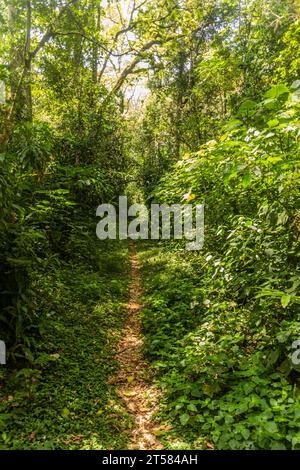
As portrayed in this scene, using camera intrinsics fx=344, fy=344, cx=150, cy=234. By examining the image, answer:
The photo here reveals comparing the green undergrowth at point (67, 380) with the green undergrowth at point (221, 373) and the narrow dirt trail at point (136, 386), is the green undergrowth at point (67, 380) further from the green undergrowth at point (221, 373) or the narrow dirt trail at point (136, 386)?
the green undergrowth at point (221, 373)

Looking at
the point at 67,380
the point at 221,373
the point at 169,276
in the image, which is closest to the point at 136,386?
the point at 67,380

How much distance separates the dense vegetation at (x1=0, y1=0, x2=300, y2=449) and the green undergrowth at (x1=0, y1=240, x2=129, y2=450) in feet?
0.06

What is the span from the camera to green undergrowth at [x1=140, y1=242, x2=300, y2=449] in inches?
114

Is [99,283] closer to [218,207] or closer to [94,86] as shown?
[218,207]

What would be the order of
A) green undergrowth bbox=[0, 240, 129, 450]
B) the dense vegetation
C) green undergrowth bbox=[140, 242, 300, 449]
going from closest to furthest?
green undergrowth bbox=[140, 242, 300, 449] → green undergrowth bbox=[0, 240, 129, 450] → the dense vegetation

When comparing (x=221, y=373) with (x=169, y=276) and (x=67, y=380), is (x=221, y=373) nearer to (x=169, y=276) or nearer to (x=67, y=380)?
(x=67, y=380)

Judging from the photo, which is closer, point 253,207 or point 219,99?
point 253,207

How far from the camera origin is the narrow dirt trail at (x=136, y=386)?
3.19m

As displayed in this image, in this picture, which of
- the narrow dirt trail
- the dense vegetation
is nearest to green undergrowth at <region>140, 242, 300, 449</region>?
the dense vegetation

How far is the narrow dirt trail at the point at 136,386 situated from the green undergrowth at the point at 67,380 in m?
0.11

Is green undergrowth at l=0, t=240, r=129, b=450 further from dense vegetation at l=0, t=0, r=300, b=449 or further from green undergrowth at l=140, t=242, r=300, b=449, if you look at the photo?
green undergrowth at l=140, t=242, r=300, b=449

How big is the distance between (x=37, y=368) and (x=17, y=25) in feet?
26.7

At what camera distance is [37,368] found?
12.5ft
